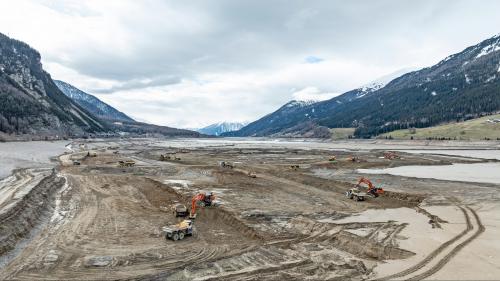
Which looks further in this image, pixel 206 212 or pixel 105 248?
pixel 206 212

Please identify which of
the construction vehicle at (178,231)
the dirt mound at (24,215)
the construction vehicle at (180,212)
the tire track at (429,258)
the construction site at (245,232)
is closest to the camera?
the tire track at (429,258)

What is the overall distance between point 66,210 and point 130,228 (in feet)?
33.1

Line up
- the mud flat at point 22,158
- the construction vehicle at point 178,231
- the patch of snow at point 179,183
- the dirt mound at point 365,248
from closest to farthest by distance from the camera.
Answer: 1. the dirt mound at point 365,248
2. the construction vehicle at point 178,231
3. the patch of snow at point 179,183
4. the mud flat at point 22,158

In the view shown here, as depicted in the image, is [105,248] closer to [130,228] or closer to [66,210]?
[130,228]

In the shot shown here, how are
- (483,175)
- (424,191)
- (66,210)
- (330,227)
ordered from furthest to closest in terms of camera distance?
(483,175) < (424,191) < (66,210) < (330,227)

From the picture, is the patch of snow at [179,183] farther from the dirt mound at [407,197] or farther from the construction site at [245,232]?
the dirt mound at [407,197]

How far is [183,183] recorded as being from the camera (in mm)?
54844

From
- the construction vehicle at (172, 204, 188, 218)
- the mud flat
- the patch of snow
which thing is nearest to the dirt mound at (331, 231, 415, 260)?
the construction vehicle at (172, 204, 188, 218)

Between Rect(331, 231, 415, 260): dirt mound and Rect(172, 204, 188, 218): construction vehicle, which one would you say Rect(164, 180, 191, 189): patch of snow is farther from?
Rect(331, 231, 415, 260): dirt mound

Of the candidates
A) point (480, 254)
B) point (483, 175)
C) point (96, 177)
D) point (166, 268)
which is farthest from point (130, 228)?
point (483, 175)

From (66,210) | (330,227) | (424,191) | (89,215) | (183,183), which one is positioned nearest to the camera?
(330,227)

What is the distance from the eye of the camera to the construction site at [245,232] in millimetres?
19844

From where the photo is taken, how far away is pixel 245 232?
29.1m

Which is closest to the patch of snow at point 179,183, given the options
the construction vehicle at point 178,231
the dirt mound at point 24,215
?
the dirt mound at point 24,215
